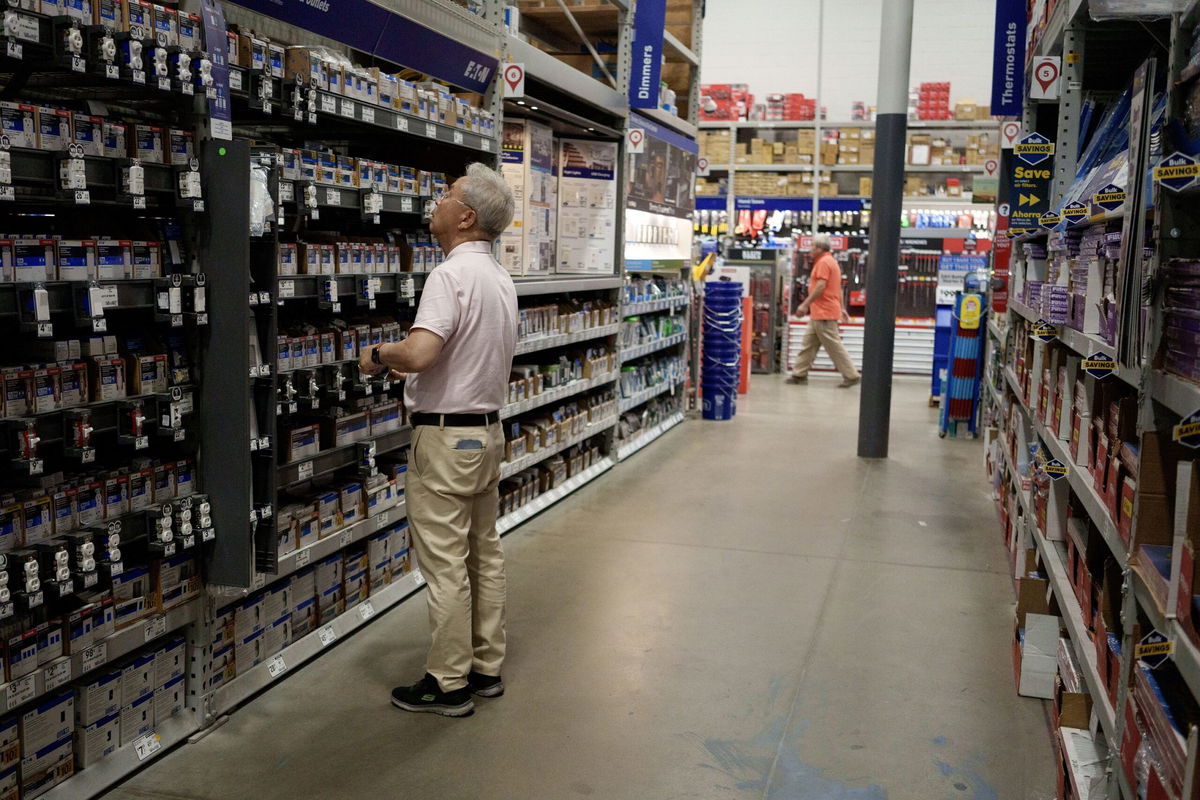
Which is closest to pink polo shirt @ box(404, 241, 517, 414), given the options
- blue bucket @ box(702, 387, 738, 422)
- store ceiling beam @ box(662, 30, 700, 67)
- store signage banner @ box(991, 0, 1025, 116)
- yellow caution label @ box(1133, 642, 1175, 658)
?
yellow caution label @ box(1133, 642, 1175, 658)

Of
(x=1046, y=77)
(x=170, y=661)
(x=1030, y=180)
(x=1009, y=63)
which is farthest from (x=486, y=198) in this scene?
(x=1009, y=63)

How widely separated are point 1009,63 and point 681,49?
10.6 feet

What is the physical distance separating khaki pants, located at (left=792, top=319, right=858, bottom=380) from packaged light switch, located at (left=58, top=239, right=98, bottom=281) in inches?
418

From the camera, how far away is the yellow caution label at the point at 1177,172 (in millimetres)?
1964

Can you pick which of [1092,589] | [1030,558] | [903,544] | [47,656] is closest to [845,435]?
[903,544]

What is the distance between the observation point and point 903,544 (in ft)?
20.0

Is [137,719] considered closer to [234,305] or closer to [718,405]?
[234,305]

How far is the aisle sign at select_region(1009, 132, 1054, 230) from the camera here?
4.88 meters

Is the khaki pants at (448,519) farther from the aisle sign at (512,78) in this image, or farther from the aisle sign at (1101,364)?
the aisle sign at (512,78)

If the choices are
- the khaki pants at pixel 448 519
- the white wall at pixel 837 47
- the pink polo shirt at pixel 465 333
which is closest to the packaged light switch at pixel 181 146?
the pink polo shirt at pixel 465 333

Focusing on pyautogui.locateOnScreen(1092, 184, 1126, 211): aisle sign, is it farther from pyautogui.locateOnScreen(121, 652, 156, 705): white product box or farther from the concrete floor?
pyautogui.locateOnScreen(121, 652, 156, 705): white product box

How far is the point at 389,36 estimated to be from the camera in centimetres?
425

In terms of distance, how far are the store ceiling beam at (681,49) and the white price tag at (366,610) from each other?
221 inches

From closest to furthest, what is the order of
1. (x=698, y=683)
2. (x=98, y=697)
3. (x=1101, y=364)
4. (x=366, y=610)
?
(x=1101, y=364) → (x=98, y=697) → (x=698, y=683) → (x=366, y=610)
